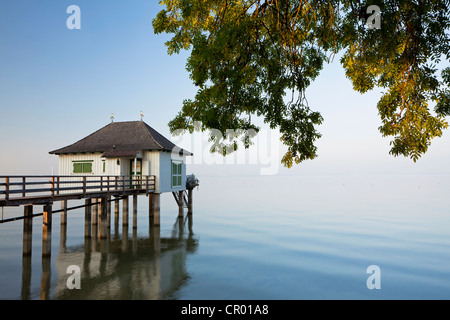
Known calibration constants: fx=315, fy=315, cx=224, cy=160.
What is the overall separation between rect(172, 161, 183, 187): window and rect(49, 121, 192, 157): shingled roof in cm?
105

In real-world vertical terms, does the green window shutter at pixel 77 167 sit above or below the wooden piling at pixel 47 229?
above

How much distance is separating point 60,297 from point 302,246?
1493 cm

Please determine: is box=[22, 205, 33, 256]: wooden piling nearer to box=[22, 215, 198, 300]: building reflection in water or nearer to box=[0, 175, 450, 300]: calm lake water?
box=[22, 215, 198, 300]: building reflection in water

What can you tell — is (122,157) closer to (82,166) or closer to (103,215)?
(82,166)

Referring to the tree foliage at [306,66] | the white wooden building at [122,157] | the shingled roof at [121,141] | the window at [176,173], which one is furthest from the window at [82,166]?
the tree foliage at [306,66]

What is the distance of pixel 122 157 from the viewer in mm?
21281

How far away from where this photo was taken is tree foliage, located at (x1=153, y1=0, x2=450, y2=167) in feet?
22.1

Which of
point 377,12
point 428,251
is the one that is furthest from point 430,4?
point 428,251

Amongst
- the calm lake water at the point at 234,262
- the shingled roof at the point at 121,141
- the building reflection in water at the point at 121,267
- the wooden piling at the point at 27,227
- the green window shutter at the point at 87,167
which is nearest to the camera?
the building reflection in water at the point at 121,267

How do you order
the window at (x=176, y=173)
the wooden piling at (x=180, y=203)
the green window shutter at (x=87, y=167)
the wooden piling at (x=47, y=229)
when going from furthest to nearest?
the wooden piling at (x=180, y=203)
the window at (x=176, y=173)
the green window shutter at (x=87, y=167)
the wooden piling at (x=47, y=229)

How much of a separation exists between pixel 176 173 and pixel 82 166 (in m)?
6.83

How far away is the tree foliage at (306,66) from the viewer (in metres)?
6.72

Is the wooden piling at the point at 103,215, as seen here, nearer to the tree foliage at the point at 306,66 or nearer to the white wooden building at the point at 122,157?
the white wooden building at the point at 122,157
